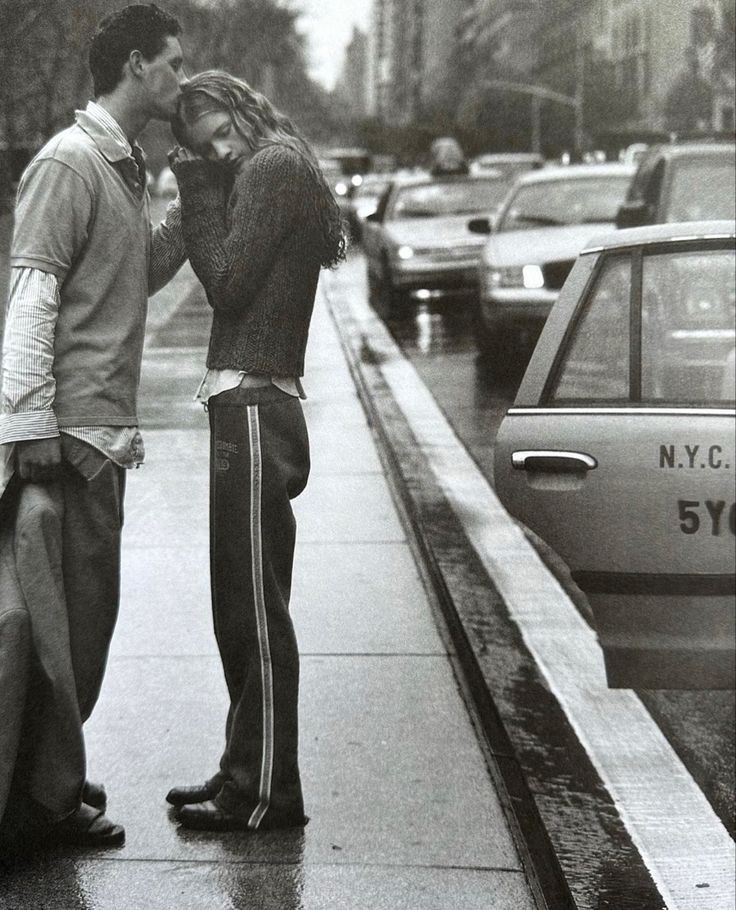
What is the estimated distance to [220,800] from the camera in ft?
12.1

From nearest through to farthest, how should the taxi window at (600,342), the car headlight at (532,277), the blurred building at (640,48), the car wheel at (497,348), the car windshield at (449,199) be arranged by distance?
the taxi window at (600,342)
the blurred building at (640,48)
the car headlight at (532,277)
the car wheel at (497,348)
the car windshield at (449,199)

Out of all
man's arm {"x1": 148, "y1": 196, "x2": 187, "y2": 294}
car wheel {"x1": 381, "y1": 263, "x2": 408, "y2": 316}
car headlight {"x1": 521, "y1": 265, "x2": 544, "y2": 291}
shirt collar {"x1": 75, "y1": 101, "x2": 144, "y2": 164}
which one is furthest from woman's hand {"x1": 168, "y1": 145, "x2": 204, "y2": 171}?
car wheel {"x1": 381, "y1": 263, "x2": 408, "y2": 316}

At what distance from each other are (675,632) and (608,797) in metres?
0.61

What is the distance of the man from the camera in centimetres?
333

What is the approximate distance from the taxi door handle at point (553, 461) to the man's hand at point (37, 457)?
44.9 inches

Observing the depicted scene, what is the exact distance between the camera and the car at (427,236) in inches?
765

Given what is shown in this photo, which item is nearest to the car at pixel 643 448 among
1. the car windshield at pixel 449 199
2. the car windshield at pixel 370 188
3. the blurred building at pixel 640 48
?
the blurred building at pixel 640 48

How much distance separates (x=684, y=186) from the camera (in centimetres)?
1054

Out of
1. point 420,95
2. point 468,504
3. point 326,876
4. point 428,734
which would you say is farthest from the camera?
point 420,95

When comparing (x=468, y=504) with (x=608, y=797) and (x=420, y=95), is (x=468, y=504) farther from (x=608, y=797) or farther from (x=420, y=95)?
(x=420, y=95)

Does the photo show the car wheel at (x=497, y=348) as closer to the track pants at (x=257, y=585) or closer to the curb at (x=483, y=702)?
the curb at (x=483, y=702)

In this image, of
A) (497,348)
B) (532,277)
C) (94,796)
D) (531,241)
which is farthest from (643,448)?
(497,348)

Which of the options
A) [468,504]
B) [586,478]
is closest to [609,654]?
[586,478]

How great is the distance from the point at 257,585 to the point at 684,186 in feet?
25.1
